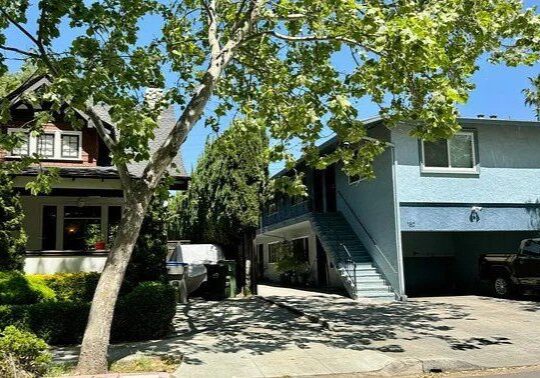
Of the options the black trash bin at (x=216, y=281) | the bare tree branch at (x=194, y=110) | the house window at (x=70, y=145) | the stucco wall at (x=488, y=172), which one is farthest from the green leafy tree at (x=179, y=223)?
the bare tree branch at (x=194, y=110)

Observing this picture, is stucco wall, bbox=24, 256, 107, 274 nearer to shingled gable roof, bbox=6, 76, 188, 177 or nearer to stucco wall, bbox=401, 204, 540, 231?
Result: shingled gable roof, bbox=6, 76, 188, 177

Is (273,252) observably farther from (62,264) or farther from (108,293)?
(108,293)

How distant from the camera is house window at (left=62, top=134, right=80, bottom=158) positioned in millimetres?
18062

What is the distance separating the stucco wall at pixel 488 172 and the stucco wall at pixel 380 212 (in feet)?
1.66

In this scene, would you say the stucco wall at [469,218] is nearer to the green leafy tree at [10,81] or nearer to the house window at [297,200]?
the house window at [297,200]

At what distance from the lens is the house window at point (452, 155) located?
18391 millimetres

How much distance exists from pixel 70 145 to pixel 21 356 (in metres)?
11.5

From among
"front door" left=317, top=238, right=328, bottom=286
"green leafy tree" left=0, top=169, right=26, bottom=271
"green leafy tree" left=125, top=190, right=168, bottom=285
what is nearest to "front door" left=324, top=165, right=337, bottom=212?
"front door" left=317, top=238, right=328, bottom=286

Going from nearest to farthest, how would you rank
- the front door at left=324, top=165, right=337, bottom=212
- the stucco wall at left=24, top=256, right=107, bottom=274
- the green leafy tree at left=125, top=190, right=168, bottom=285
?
the green leafy tree at left=125, top=190, right=168, bottom=285
the stucco wall at left=24, top=256, right=107, bottom=274
the front door at left=324, top=165, right=337, bottom=212

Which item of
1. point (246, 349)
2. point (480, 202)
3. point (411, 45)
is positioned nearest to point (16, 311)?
point (246, 349)

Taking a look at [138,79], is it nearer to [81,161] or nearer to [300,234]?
[81,161]

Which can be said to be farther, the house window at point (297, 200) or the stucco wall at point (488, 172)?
the house window at point (297, 200)

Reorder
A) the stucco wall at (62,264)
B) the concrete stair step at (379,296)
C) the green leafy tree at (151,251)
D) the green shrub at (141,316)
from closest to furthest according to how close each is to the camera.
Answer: the green shrub at (141,316) < the green leafy tree at (151,251) < the stucco wall at (62,264) < the concrete stair step at (379,296)

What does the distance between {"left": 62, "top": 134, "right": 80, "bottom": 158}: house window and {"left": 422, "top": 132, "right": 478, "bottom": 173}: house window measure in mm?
11398
